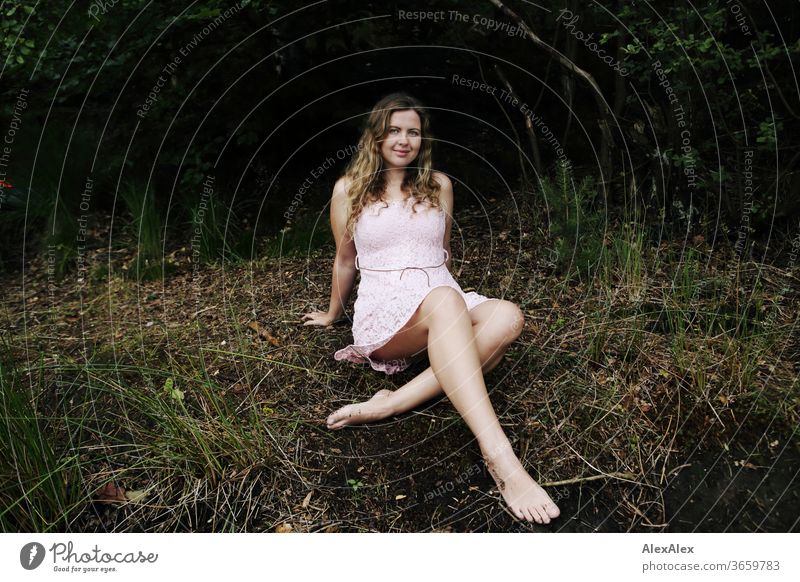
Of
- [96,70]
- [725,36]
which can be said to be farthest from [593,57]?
[96,70]

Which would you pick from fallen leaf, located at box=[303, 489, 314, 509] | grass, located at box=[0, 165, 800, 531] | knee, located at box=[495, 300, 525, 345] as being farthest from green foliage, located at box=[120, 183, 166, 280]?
knee, located at box=[495, 300, 525, 345]

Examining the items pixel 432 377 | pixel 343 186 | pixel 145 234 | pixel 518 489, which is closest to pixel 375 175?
pixel 343 186

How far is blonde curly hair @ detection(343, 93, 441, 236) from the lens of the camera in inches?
74.7

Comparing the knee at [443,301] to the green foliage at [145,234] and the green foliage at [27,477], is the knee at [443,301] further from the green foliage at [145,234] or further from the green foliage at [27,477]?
the green foliage at [145,234]

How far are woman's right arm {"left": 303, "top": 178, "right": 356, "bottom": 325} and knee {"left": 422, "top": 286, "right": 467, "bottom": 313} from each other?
364 millimetres

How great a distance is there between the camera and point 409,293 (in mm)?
1794

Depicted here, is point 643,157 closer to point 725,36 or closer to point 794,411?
point 725,36

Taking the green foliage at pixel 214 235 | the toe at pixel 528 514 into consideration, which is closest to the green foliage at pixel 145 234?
the green foliage at pixel 214 235

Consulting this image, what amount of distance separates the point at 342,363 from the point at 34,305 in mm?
1388

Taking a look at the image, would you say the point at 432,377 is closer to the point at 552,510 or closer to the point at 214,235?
the point at 552,510

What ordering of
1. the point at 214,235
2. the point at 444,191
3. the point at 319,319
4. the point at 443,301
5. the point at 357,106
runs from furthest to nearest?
1. the point at 214,235
2. the point at 357,106
3. the point at 319,319
4. the point at 444,191
5. the point at 443,301

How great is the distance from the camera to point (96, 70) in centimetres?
255
